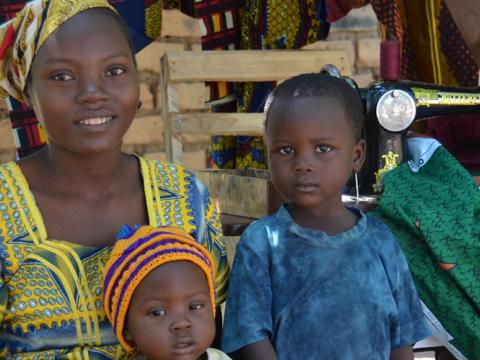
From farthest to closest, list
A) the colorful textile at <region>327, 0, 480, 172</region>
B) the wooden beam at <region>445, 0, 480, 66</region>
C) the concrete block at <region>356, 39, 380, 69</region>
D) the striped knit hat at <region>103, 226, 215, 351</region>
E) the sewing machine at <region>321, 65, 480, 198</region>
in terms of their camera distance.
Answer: the concrete block at <region>356, 39, 380, 69</region> → the colorful textile at <region>327, 0, 480, 172</region> → the wooden beam at <region>445, 0, 480, 66</region> → the sewing machine at <region>321, 65, 480, 198</region> → the striped knit hat at <region>103, 226, 215, 351</region>

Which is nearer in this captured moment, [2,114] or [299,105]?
A: [299,105]

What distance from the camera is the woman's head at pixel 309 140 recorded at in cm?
161

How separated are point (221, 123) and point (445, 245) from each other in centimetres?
99

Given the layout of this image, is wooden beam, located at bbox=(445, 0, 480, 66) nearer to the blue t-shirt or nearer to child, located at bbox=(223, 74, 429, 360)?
child, located at bbox=(223, 74, 429, 360)

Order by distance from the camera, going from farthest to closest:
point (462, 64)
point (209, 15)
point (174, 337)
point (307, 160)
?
1. point (209, 15)
2. point (462, 64)
3. point (307, 160)
4. point (174, 337)

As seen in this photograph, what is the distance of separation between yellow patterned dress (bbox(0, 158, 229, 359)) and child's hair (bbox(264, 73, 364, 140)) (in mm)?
493


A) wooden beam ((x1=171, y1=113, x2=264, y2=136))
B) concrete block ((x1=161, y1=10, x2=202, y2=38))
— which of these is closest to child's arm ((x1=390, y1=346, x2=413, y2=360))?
wooden beam ((x1=171, y1=113, x2=264, y2=136))

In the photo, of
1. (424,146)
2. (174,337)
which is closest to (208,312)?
(174,337)

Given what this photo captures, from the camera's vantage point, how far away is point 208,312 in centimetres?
151

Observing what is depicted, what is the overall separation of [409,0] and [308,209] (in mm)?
1524

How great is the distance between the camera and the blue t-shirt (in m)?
1.58

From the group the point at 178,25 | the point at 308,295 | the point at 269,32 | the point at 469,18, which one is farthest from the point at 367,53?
the point at 308,295

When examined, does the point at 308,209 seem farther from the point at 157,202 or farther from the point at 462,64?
the point at 462,64

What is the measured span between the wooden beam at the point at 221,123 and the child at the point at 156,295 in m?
1.08
